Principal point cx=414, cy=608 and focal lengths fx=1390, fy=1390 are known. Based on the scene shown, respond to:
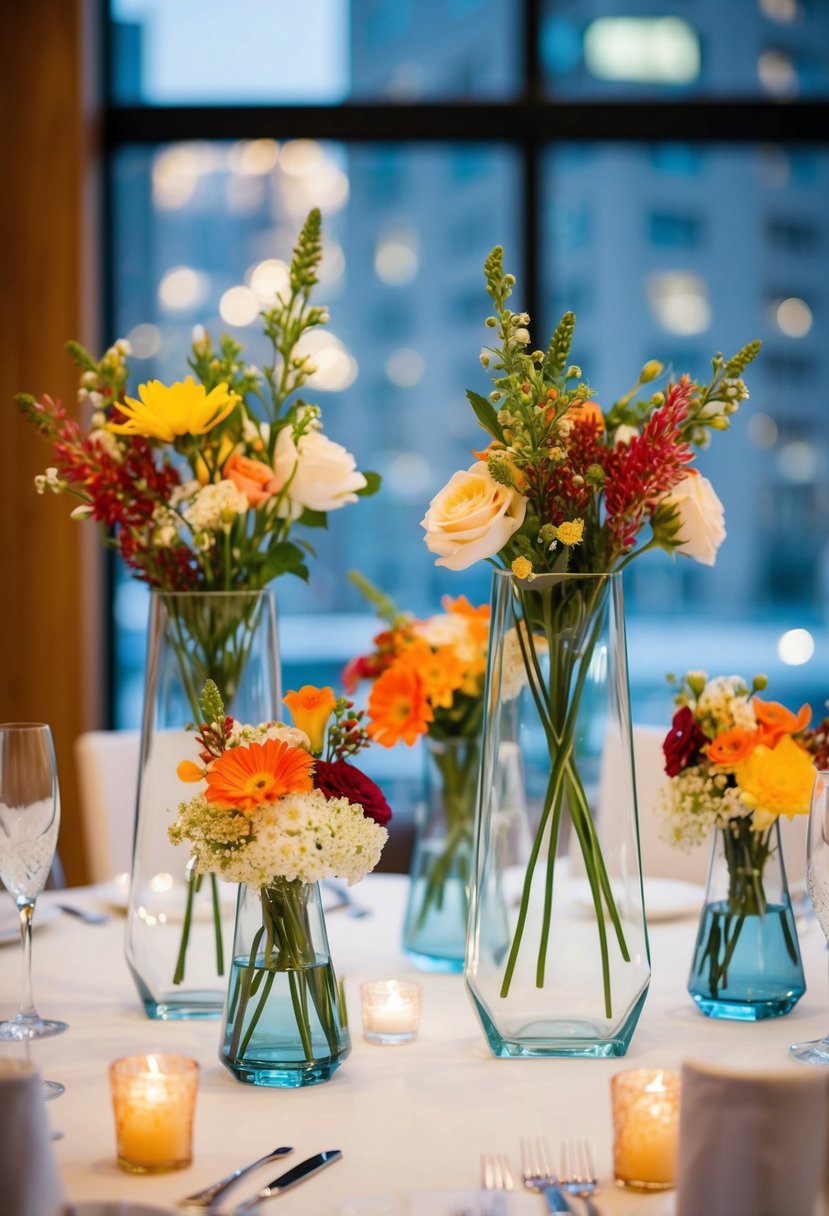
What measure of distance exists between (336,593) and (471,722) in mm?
2650

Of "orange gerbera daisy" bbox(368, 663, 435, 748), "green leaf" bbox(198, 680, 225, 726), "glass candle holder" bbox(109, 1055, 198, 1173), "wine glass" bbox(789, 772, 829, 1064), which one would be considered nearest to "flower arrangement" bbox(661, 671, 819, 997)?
"wine glass" bbox(789, 772, 829, 1064)

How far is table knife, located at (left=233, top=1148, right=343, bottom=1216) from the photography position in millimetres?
996

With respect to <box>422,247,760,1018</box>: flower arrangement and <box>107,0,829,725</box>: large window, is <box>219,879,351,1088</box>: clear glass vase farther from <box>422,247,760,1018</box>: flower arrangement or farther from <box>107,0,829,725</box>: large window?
<box>107,0,829,725</box>: large window

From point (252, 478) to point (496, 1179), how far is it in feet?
2.62

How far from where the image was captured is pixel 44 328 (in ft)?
12.7

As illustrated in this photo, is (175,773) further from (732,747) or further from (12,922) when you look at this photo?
(732,747)

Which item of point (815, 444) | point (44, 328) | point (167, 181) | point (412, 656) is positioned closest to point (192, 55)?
point (167, 181)

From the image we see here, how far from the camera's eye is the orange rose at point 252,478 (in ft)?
5.06

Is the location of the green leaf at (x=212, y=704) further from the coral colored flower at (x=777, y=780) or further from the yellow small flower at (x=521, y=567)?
the coral colored flower at (x=777, y=780)

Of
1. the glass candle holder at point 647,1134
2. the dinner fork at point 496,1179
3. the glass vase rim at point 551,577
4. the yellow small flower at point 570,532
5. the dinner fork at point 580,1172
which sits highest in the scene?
the yellow small flower at point 570,532

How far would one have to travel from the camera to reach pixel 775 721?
1.47m

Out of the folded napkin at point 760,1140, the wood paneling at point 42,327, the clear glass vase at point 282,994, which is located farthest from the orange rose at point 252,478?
the wood paneling at point 42,327

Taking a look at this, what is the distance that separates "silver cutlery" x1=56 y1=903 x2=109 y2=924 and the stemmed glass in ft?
1.59

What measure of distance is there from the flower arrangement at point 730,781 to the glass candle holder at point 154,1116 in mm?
619
